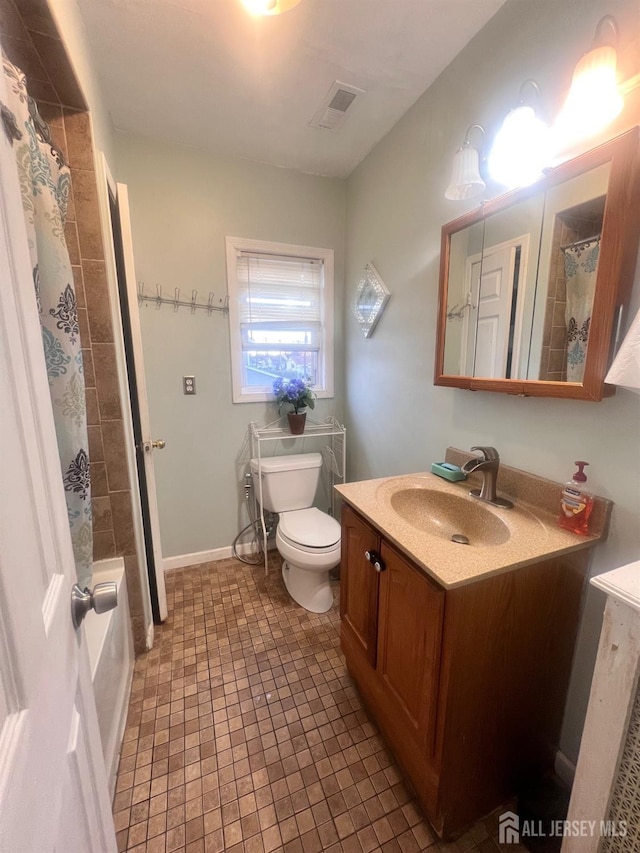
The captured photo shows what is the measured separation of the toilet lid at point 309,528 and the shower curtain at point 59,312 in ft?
3.24

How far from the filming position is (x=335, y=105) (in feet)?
5.29

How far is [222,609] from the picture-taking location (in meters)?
1.96

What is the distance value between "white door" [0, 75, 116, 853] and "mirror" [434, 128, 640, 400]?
1.26 metres

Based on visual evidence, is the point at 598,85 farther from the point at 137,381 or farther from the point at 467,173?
the point at 137,381

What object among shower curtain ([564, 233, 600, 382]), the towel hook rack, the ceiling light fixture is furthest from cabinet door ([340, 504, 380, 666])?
the ceiling light fixture

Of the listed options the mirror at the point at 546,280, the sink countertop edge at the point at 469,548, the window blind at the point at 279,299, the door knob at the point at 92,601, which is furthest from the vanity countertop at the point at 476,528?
the window blind at the point at 279,299

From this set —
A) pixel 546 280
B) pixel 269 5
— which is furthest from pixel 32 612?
pixel 269 5

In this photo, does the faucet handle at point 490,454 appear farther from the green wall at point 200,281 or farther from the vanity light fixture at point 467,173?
the green wall at point 200,281

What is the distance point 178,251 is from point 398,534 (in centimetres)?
192

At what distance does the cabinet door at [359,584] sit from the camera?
122cm

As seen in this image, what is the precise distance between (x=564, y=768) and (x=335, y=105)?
275 centimetres

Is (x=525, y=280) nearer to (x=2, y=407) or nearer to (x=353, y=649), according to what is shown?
(x=2, y=407)

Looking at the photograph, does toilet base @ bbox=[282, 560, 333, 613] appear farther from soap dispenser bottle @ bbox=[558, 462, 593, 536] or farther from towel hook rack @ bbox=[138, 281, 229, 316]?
towel hook rack @ bbox=[138, 281, 229, 316]

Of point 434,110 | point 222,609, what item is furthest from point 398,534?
point 434,110
